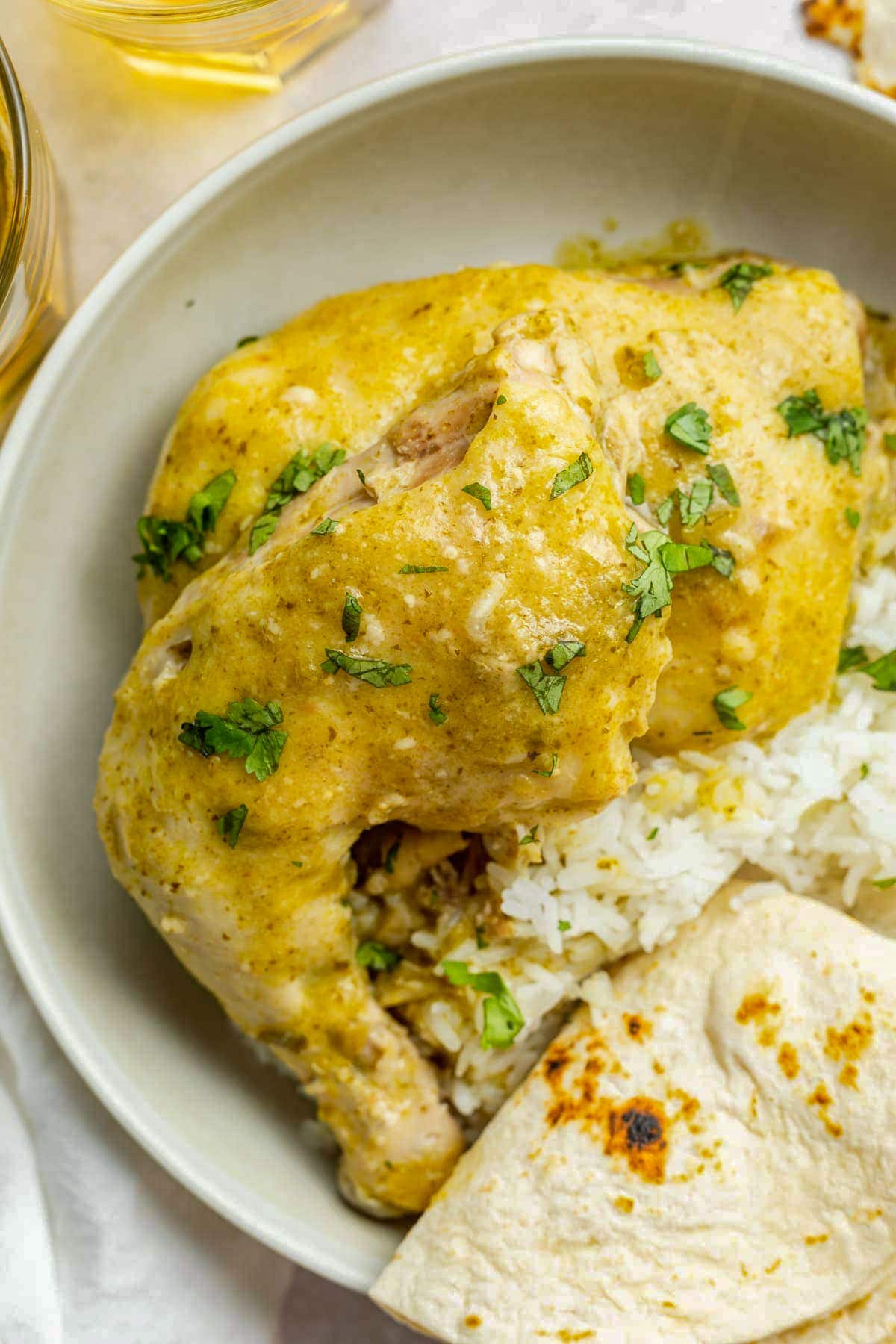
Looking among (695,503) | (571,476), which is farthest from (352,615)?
(695,503)

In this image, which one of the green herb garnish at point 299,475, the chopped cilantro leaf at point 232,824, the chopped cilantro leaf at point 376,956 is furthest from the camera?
the chopped cilantro leaf at point 376,956

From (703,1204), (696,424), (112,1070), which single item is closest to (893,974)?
(703,1204)

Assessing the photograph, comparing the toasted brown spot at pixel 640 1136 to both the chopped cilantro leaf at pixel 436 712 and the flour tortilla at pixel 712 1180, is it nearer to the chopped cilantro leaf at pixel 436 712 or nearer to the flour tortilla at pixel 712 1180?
the flour tortilla at pixel 712 1180

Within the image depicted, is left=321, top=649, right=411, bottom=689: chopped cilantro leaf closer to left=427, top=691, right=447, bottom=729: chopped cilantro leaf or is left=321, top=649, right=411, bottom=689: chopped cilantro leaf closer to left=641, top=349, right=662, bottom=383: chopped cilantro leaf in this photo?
left=427, top=691, right=447, bottom=729: chopped cilantro leaf

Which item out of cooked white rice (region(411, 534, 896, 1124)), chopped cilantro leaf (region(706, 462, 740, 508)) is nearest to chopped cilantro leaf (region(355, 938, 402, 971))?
cooked white rice (region(411, 534, 896, 1124))

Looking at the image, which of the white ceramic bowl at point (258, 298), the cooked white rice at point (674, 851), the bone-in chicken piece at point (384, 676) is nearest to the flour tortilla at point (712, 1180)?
the cooked white rice at point (674, 851)
